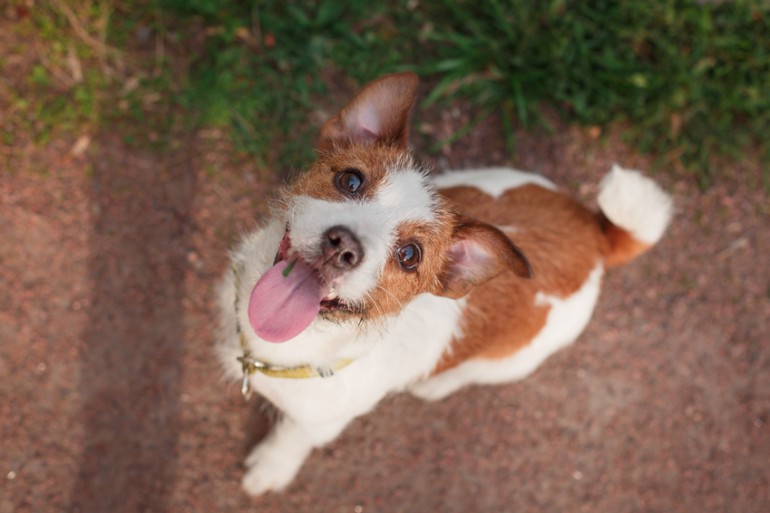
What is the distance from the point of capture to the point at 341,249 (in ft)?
6.98

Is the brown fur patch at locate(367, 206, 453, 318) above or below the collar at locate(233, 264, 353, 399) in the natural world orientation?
above

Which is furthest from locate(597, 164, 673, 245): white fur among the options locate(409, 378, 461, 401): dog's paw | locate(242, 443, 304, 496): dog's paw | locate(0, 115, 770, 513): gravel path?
locate(242, 443, 304, 496): dog's paw

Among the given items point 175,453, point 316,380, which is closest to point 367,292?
point 316,380

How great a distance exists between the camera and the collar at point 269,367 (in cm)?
264

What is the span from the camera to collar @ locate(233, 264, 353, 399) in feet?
8.66

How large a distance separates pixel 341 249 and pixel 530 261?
4.31ft

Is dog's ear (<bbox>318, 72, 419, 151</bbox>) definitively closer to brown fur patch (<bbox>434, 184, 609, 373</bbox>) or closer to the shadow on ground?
brown fur patch (<bbox>434, 184, 609, 373</bbox>)

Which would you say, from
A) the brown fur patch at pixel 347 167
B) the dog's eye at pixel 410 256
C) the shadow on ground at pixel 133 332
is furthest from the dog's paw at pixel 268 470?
the brown fur patch at pixel 347 167

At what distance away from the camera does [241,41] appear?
13.7 ft

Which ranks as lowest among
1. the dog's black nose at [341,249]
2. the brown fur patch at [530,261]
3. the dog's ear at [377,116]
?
the brown fur patch at [530,261]

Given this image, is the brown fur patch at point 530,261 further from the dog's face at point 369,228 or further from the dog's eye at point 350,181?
the dog's eye at point 350,181

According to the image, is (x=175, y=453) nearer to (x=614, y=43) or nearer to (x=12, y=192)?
(x=12, y=192)

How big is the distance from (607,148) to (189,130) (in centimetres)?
311

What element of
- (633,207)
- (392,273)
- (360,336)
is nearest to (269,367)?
(360,336)
